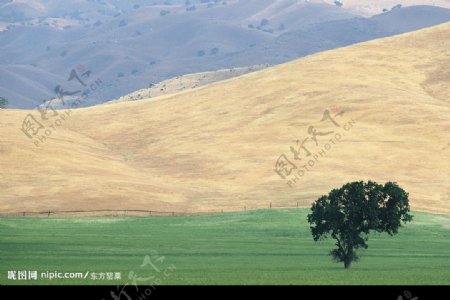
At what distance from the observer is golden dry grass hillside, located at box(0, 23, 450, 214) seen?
107 meters

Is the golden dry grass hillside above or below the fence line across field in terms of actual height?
above

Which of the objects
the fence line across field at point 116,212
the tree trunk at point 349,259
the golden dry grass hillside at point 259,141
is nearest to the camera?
the tree trunk at point 349,259

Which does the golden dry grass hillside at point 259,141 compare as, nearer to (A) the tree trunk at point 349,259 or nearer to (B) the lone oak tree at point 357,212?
(B) the lone oak tree at point 357,212

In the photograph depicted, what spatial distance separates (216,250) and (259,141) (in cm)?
6833

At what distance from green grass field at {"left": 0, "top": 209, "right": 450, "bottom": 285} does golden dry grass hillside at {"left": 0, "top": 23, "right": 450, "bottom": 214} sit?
12172 mm

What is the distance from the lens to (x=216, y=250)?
227 feet

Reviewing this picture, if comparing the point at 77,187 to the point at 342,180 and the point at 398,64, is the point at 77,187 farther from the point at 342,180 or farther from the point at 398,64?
the point at 398,64

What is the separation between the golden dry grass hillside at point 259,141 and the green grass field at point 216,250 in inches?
479

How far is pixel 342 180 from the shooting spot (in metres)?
111

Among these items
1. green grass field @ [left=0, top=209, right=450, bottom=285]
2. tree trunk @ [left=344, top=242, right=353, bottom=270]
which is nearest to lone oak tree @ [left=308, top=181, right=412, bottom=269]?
tree trunk @ [left=344, top=242, right=353, bottom=270]

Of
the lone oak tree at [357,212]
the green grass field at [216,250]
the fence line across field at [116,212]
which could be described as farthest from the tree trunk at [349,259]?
the fence line across field at [116,212]

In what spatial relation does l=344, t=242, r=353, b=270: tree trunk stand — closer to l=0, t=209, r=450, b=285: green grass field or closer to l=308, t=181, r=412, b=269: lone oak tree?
l=308, t=181, r=412, b=269: lone oak tree

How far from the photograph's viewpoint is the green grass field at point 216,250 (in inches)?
1987

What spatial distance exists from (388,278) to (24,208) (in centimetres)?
5413
